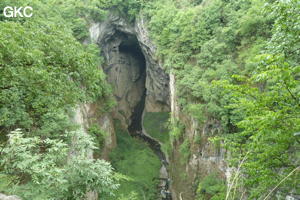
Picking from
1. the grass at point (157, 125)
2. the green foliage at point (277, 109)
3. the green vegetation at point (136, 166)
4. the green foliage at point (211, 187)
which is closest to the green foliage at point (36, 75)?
the green foliage at point (277, 109)

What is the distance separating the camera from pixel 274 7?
4.10 metres

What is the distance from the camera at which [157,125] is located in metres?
25.7

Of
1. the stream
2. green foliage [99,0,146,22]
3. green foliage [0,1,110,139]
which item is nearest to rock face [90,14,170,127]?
the stream

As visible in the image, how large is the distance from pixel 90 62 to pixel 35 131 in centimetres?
296

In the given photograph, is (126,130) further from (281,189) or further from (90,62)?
(281,189)

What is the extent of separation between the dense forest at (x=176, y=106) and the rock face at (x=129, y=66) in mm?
1395

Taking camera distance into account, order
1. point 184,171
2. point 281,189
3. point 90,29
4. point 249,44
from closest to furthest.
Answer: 1. point 281,189
2. point 249,44
3. point 184,171
4. point 90,29

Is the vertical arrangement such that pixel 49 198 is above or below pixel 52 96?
below

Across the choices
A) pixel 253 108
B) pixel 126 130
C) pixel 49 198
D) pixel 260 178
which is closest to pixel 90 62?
pixel 49 198

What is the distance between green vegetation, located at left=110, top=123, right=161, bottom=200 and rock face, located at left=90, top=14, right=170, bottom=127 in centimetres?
495

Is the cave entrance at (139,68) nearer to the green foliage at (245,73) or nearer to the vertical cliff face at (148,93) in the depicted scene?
the vertical cliff face at (148,93)

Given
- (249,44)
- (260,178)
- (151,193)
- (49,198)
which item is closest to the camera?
(49,198)

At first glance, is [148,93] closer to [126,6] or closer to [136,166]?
[126,6]

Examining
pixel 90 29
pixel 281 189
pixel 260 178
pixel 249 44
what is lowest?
pixel 281 189
